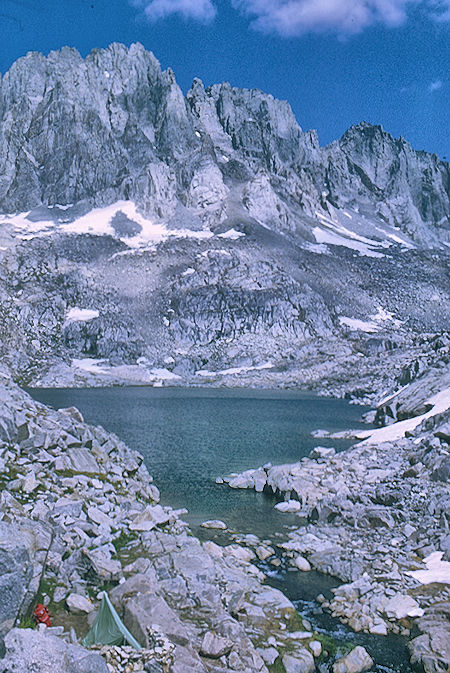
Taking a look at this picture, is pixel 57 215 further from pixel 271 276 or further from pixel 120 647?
pixel 120 647

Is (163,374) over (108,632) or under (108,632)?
over

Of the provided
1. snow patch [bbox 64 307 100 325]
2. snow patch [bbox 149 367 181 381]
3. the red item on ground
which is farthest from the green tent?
snow patch [bbox 64 307 100 325]

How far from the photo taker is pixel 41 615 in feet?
32.2

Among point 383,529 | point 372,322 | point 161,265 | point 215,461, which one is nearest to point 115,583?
point 383,529

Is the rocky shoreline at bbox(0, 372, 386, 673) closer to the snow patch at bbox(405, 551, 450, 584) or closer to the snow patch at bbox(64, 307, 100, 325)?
the snow patch at bbox(405, 551, 450, 584)

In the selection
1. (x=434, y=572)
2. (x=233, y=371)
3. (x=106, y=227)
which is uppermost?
(x=106, y=227)

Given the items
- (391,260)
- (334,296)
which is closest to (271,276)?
(334,296)

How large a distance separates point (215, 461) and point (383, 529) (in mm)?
17694

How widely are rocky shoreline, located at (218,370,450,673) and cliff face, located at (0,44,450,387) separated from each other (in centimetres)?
8325

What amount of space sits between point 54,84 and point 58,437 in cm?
21041

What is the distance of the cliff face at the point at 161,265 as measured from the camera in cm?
12988

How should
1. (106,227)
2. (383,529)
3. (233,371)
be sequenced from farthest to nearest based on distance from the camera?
(106,227), (233,371), (383,529)

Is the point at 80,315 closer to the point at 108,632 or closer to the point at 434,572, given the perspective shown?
the point at 434,572

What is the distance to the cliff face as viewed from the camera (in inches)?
5113
